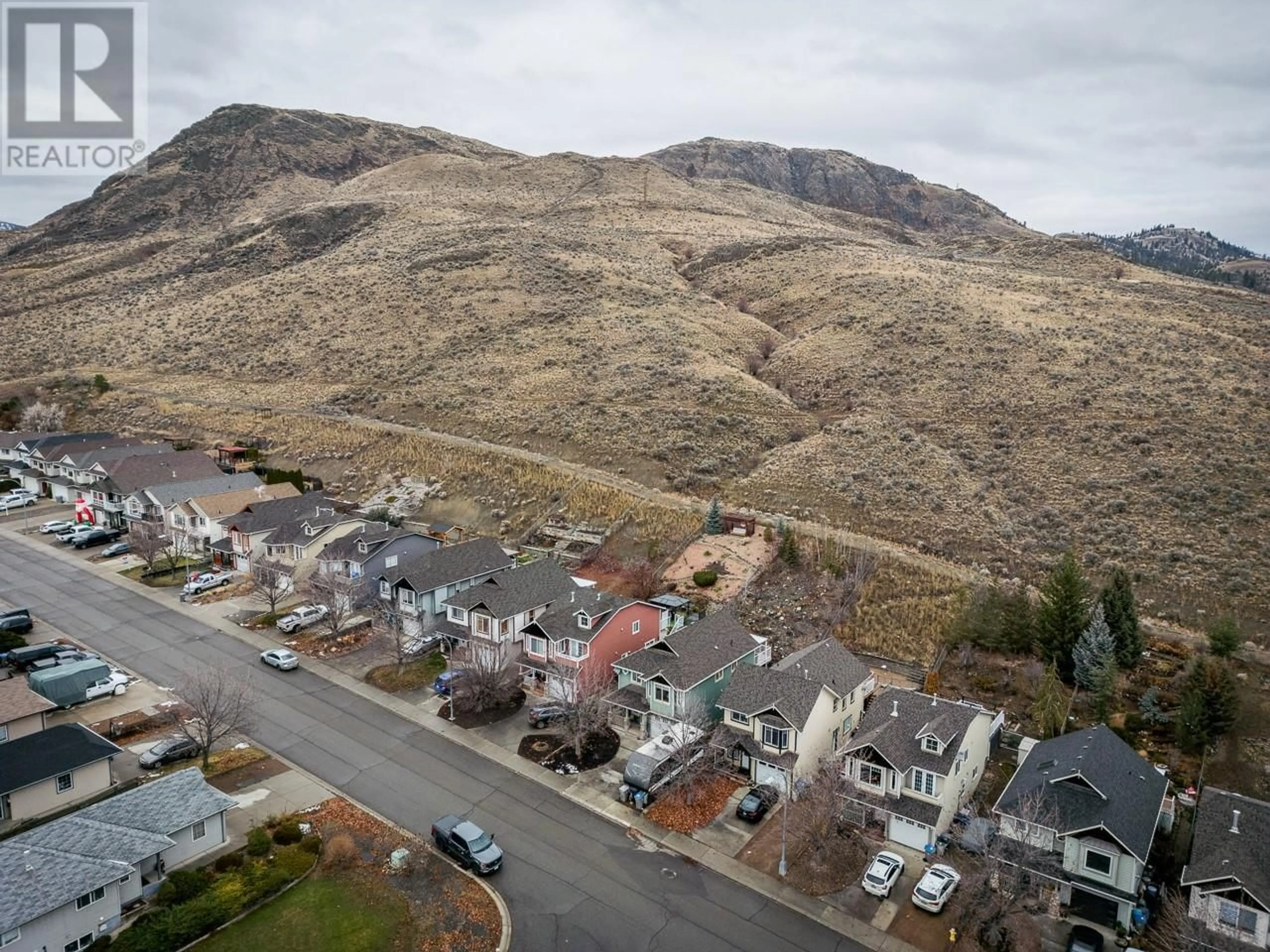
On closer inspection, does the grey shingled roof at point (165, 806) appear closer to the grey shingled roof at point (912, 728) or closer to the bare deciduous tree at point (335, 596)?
the bare deciduous tree at point (335, 596)

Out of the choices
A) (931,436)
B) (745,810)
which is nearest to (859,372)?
(931,436)

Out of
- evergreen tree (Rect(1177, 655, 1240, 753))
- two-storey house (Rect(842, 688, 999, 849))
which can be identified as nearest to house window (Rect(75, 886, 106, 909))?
two-storey house (Rect(842, 688, 999, 849))

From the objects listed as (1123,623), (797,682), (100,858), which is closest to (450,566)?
(797,682)

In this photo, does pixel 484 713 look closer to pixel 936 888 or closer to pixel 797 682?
pixel 797 682

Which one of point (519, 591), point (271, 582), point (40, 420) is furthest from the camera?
point (40, 420)

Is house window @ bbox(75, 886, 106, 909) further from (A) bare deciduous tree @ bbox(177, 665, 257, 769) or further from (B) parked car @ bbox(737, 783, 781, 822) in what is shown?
(B) parked car @ bbox(737, 783, 781, 822)
